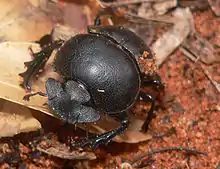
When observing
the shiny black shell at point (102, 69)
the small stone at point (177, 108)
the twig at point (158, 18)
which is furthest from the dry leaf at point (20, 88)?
the twig at point (158, 18)

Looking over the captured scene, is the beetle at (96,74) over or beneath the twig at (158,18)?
beneath

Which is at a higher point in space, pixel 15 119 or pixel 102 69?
pixel 102 69

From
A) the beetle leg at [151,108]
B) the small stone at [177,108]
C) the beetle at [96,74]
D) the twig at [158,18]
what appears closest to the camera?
the beetle at [96,74]

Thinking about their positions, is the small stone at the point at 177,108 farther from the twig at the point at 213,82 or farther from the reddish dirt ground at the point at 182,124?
the twig at the point at 213,82

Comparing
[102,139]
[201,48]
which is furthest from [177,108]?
[102,139]

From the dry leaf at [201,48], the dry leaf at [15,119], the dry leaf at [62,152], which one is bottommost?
the dry leaf at [62,152]

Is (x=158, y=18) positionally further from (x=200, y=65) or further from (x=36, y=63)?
(x=36, y=63)

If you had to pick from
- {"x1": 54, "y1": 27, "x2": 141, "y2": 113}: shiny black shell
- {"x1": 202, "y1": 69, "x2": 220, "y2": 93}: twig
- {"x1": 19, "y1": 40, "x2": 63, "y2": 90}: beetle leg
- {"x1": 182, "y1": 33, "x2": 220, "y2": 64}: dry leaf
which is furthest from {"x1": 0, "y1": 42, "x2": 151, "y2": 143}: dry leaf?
{"x1": 182, "y1": 33, "x2": 220, "y2": 64}: dry leaf
